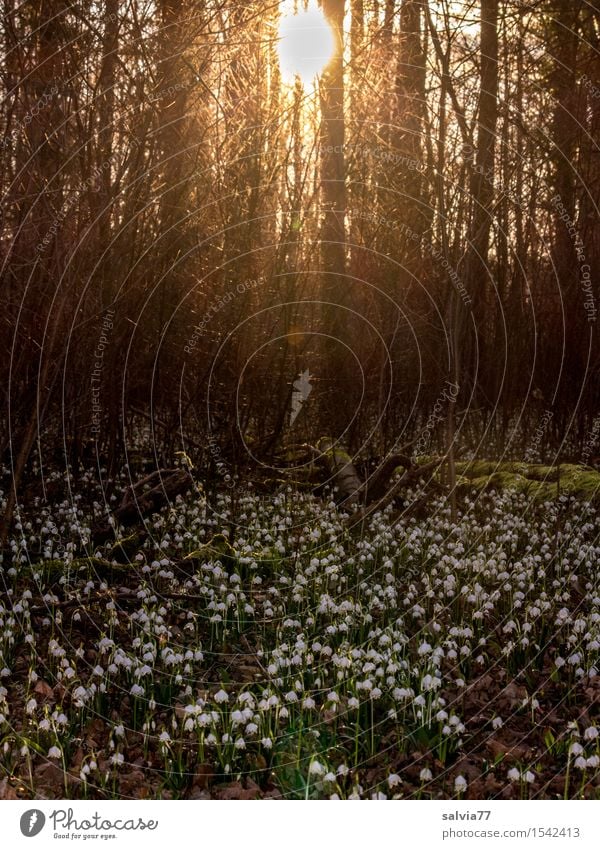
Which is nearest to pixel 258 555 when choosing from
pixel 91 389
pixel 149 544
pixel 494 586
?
pixel 149 544

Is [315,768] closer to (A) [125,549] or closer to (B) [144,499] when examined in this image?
(A) [125,549]

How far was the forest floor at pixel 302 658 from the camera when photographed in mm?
4395

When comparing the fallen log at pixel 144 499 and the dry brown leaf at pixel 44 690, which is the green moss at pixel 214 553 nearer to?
the fallen log at pixel 144 499

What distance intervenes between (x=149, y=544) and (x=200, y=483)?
5.92 feet

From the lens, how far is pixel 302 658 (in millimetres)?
5504

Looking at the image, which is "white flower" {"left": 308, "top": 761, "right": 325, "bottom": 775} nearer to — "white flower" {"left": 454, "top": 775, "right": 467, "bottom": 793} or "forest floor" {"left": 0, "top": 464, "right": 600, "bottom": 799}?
"forest floor" {"left": 0, "top": 464, "right": 600, "bottom": 799}

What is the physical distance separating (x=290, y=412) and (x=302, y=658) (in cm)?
523

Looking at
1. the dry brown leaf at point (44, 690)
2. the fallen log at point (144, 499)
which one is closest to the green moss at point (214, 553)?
the fallen log at point (144, 499)

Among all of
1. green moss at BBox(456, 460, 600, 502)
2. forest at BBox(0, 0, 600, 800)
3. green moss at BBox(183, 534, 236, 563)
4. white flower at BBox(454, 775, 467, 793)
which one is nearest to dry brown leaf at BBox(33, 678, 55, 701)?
forest at BBox(0, 0, 600, 800)

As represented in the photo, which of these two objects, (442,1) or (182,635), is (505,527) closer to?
(182,635)

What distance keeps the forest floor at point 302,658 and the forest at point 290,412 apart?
32 mm

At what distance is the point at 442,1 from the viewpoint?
6.99 meters

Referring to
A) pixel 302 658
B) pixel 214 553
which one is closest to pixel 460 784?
pixel 302 658

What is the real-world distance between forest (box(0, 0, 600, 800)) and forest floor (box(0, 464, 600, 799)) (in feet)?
0.11
